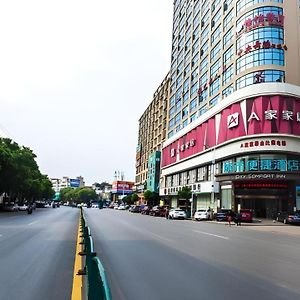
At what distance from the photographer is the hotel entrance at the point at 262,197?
48.2m

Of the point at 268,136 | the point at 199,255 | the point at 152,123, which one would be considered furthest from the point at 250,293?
the point at 152,123

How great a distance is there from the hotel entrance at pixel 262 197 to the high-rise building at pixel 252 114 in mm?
116

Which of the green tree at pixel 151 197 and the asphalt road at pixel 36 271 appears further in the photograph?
the green tree at pixel 151 197

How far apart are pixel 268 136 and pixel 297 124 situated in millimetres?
4441

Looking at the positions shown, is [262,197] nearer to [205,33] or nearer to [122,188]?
[205,33]

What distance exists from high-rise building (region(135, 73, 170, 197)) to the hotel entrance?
5274 cm

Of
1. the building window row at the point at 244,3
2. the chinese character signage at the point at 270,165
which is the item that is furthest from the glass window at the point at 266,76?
the chinese character signage at the point at 270,165

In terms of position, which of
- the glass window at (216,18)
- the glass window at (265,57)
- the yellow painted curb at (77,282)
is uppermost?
the glass window at (216,18)

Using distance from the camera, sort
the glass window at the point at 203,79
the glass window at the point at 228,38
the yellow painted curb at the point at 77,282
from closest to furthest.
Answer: the yellow painted curb at the point at 77,282 < the glass window at the point at 228,38 < the glass window at the point at 203,79

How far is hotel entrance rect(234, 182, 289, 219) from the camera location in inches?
1896

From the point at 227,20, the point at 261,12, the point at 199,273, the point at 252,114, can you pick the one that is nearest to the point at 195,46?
the point at 227,20

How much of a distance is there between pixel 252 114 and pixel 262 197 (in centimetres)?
1025

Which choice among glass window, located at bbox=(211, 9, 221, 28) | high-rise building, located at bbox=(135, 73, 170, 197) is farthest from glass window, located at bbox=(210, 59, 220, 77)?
high-rise building, located at bbox=(135, 73, 170, 197)

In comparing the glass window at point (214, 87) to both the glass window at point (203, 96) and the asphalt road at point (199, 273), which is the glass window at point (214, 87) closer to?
the glass window at point (203, 96)
